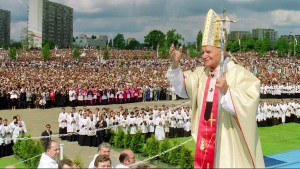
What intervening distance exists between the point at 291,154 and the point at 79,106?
18330 mm

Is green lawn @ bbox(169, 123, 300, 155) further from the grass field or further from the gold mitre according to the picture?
the gold mitre

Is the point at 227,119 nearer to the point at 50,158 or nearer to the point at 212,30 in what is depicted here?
the point at 212,30

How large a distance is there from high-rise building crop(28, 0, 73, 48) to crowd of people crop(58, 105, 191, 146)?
10645 cm

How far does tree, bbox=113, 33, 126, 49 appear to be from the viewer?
440 ft

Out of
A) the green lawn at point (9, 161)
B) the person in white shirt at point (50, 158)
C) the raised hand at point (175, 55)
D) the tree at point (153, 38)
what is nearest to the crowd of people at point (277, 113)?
the green lawn at point (9, 161)

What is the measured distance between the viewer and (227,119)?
5258 mm

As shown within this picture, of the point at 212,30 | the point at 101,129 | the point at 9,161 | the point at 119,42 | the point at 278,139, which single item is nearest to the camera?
the point at 212,30

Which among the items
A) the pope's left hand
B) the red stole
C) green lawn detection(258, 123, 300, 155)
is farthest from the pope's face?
green lawn detection(258, 123, 300, 155)

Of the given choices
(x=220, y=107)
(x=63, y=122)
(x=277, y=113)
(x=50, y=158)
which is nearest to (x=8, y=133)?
(x=63, y=122)

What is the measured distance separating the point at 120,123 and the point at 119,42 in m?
118

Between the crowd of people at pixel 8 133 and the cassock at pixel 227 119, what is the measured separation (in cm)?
1048

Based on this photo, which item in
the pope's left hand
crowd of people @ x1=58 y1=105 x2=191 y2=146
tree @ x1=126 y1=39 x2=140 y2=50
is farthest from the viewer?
tree @ x1=126 y1=39 x2=140 y2=50

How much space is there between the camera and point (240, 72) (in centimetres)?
525

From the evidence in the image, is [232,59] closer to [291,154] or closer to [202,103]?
[202,103]
